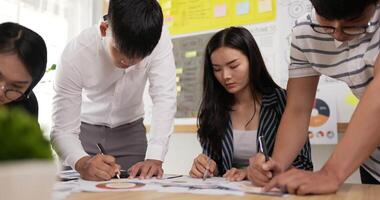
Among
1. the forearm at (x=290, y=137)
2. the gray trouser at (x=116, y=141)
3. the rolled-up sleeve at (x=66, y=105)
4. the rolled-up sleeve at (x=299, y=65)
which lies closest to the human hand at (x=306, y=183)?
the forearm at (x=290, y=137)

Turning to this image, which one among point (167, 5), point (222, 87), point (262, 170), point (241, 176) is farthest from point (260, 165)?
point (167, 5)

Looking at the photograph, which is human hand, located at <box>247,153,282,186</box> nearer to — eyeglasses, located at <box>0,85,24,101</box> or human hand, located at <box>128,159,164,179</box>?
human hand, located at <box>128,159,164,179</box>

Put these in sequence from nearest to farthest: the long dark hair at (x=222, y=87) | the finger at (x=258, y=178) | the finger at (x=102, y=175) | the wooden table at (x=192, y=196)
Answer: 1. the wooden table at (x=192, y=196)
2. the finger at (x=258, y=178)
3. the finger at (x=102, y=175)
4. the long dark hair at (x=222, y=87)

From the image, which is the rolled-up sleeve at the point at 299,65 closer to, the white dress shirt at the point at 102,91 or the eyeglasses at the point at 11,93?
the white dress shirt at the point at 102,91

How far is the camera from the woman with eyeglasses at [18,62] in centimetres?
93

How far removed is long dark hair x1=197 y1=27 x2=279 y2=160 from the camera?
4.08ft

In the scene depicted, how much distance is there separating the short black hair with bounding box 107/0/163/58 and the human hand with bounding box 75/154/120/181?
0.93 ft

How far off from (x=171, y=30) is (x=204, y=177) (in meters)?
1.29

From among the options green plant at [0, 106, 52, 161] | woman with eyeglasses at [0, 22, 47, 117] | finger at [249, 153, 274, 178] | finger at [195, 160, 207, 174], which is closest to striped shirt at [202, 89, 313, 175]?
finger at [195, 160, 207, 174]

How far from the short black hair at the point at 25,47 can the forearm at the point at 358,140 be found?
791 mm

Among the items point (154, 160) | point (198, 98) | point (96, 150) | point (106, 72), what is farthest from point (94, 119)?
point (198, 98)

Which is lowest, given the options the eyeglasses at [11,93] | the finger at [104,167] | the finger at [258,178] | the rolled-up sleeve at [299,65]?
the finger at [104,167]

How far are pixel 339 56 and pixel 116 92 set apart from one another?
72 centimetres

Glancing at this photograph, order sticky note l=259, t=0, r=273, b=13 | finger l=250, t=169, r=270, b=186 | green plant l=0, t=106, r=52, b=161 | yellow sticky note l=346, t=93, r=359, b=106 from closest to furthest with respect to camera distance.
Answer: green plant l=0, t=106, r=52, b=161
finger l=250, t=169, r=270, b=186
yellow sticky note l=346, t=93, r=359, b=106
sticky note l=259, t=0, r=273, b=13
